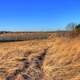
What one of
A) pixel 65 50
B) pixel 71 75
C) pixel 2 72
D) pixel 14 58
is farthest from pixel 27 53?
pixel 71 75

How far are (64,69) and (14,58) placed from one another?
13.3 feet

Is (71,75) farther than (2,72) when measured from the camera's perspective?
No

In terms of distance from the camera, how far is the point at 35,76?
1367cm

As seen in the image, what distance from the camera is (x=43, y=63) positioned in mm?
15555

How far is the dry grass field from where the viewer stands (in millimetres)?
13547

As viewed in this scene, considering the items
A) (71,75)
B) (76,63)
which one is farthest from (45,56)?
(71,75)

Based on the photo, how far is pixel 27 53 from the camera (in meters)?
18.0

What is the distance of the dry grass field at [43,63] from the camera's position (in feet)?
44.4

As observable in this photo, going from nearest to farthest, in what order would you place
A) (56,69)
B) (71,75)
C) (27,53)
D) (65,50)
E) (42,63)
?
(71,75)
(56,69)
(42,63)
(65,50)
(27,53)

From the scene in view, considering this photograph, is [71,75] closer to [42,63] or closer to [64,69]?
[64,69]

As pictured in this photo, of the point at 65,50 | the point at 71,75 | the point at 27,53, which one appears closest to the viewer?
the point at 71,75

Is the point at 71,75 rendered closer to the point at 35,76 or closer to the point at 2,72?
the point at 35,76

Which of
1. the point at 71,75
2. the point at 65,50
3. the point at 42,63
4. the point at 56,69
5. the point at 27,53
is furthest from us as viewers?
the point at 27,53

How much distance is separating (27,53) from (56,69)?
14.2 feet
